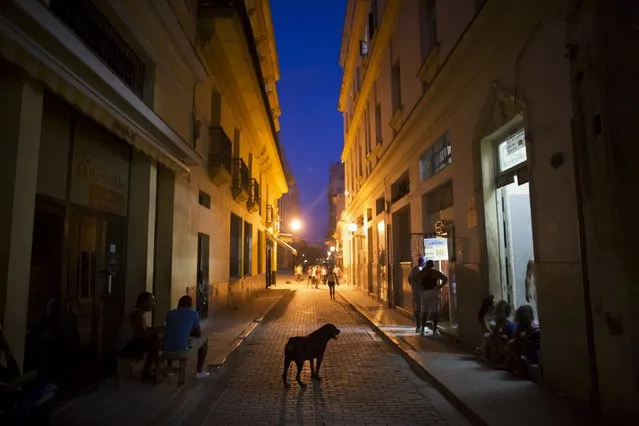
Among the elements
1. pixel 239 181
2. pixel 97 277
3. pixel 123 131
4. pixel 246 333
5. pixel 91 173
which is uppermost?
pixel 239 181

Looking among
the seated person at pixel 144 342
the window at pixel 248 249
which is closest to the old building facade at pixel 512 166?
the seated person at pixel 144 342

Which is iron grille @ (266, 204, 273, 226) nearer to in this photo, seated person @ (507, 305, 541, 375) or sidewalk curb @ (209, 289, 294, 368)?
sidewalk curb @ (209, 289, 294, 368)

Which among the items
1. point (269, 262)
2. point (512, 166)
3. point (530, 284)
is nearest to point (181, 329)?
point (530, 284)

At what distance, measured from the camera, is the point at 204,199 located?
11133 mm

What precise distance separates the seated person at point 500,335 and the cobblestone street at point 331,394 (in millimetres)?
1170

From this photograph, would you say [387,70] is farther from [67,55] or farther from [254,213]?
[67,55]

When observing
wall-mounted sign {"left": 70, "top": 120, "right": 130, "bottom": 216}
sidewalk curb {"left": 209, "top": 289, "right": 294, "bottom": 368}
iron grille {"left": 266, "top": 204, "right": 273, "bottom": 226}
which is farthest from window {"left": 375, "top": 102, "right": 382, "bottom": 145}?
wall-mounted sign {"left": 70, "top": 120, "right": 130, "bottom": 216}

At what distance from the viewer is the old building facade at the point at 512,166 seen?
424 cm

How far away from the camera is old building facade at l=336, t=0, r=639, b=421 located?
13.9 ft

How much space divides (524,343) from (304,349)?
2878mm

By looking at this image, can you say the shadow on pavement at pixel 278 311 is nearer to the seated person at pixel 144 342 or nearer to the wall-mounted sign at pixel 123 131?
the seated person at pixel 144 342

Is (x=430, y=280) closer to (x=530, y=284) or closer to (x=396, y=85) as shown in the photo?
(x=530, y=284)

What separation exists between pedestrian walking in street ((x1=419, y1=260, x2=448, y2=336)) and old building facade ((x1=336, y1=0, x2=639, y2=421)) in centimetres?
30

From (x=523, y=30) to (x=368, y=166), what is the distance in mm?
13684
